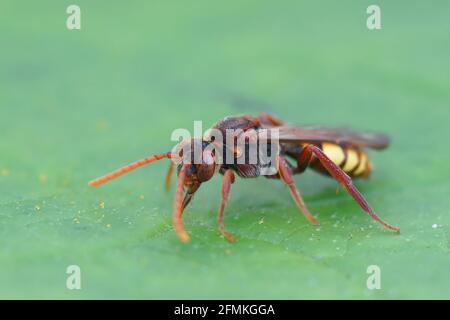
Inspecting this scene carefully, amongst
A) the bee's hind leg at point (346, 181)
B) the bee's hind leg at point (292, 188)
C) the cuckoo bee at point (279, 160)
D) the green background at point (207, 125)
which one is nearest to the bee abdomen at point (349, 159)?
the cuckoo bee at point (279, 160)

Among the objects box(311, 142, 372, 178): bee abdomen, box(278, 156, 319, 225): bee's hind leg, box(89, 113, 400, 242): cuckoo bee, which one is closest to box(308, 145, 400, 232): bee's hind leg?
box(89, 113, 400, 242): cuckoo bee

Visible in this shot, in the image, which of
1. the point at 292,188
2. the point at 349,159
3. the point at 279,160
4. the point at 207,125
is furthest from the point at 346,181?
the point at 207,125

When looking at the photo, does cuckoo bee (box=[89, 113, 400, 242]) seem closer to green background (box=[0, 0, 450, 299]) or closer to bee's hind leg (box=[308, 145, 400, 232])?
bee's hind leg (box=[308, 145, 400, 232])

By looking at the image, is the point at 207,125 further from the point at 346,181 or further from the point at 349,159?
the point at 346,181

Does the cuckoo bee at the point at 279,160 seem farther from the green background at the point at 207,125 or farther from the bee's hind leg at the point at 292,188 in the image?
the green background at the point at 207,125

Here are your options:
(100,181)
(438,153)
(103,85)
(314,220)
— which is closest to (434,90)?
(438,153)
